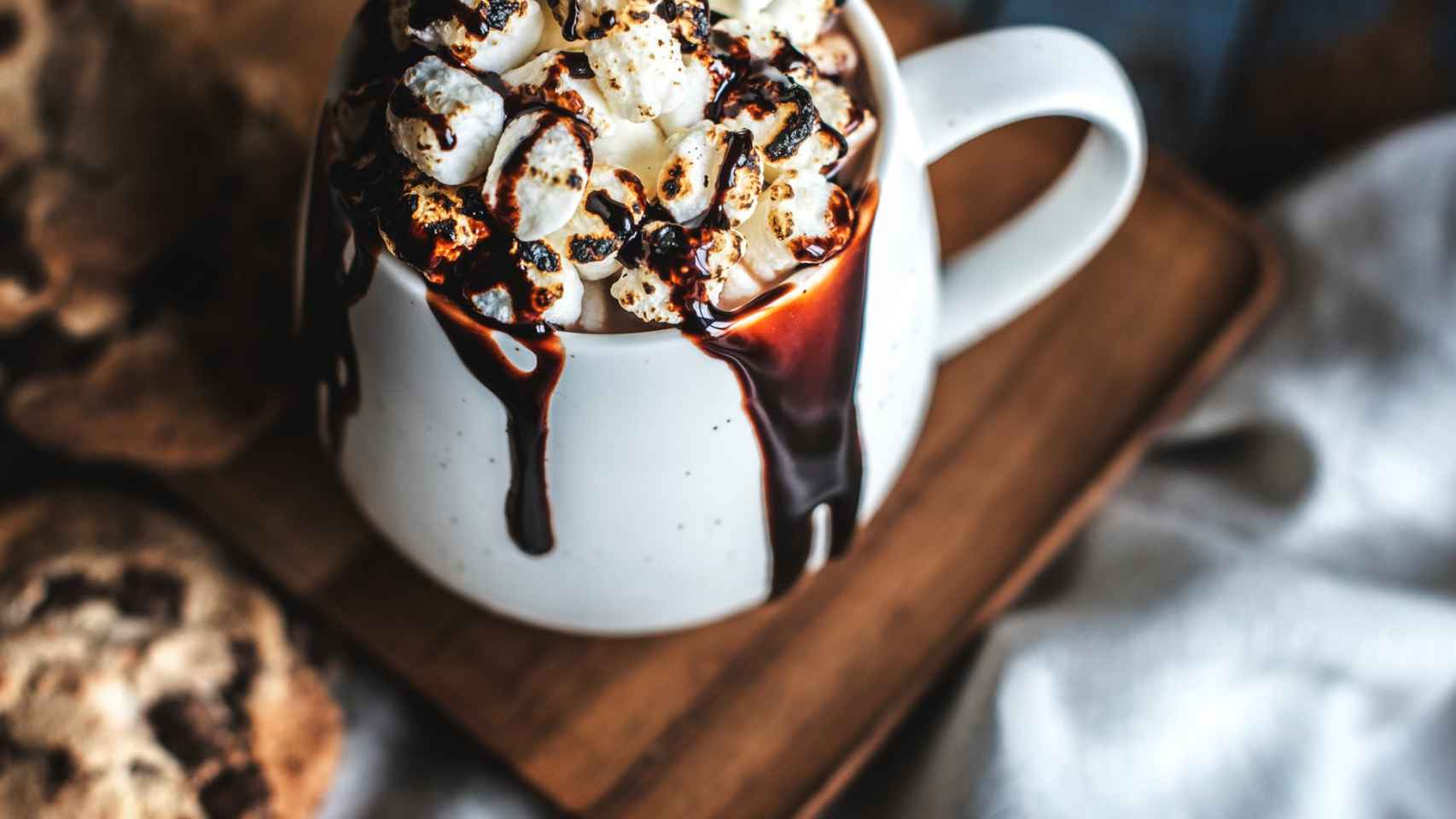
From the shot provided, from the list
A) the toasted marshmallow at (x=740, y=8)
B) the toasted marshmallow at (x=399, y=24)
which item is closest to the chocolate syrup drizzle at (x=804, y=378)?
the toasted marshmallow at (x=740, y=8)

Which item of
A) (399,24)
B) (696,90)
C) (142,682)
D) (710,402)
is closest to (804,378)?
(710,402)

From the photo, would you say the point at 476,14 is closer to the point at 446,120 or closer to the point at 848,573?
the point at 446,120

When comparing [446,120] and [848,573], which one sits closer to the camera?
[446,120]

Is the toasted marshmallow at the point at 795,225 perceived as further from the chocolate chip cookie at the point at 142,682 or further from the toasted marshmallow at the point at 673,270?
the chocolate chip cookie at the point at 142,682

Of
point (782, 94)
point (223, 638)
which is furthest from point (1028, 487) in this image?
point (223, 638)

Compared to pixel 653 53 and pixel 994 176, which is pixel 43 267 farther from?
pixel 994 176

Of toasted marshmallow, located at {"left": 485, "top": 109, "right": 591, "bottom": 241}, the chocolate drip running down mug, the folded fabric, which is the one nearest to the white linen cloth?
the folded fabric
